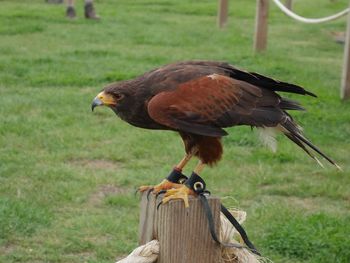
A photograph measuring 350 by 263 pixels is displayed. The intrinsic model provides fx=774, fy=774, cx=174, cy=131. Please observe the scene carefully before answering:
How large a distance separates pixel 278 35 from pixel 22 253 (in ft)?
35.9

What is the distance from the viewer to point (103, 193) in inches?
242

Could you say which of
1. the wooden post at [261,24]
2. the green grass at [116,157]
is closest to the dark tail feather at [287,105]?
the green grass at [116,157]

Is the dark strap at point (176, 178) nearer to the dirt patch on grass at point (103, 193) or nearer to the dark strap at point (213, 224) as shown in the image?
the dark strap at point (213, 224)

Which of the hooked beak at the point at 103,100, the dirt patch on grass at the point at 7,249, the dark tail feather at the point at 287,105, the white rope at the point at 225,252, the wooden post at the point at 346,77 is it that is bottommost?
the dirt patch on grass at the point at 7,249

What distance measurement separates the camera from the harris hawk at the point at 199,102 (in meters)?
2.88

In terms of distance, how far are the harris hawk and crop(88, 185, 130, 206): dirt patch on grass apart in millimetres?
2975

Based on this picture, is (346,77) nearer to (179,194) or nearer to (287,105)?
(287,105)

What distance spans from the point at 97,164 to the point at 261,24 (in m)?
5.86

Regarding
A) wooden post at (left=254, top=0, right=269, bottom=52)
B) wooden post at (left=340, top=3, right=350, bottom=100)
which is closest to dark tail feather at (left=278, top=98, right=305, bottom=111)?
wooden post at (left=340, top=3, right=350, bottom=100)

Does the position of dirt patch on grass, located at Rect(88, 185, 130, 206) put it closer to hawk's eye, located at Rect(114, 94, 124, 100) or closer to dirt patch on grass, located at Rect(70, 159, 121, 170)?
dirt patch on grass, located at Rect(70, 159, 121, 170)

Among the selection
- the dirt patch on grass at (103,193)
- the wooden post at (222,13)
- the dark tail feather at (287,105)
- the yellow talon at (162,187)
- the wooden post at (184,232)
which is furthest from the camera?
the wooden post at (222,13)

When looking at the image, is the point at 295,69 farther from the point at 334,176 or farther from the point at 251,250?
the point at 251,250

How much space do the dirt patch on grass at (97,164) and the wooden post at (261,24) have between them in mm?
5582

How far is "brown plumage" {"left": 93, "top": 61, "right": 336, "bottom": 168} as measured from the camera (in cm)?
288
